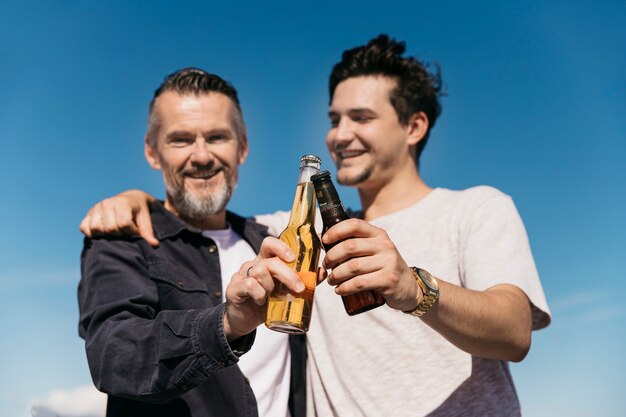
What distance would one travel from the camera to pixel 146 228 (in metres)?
3.70

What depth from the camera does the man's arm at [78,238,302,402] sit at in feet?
Answer: 7.34

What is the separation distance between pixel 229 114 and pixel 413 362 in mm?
2346

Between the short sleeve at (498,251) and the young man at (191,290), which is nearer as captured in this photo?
the young man at (191,290)

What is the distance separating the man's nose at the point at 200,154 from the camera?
415 centimetres

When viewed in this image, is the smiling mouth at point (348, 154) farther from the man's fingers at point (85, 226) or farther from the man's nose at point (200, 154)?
the man's fingers at point (85, 226)

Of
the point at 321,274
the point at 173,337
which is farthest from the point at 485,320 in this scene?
the point at 173,337

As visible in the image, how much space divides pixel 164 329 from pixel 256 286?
2.15 feet

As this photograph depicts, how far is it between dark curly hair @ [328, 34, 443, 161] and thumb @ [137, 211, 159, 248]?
104 inches

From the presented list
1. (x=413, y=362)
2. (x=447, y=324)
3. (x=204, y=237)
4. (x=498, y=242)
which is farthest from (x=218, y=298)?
(x=498, y=242)

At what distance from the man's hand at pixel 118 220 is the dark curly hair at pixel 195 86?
0.76 meters

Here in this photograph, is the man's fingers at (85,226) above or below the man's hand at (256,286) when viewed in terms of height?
above

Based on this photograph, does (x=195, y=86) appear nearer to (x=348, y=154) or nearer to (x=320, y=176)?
(x=348, y=154)

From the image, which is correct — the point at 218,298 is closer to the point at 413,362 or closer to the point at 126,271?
the point at 126,271

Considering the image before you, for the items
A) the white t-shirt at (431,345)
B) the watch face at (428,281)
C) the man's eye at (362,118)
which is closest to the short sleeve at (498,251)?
the white t-shirt at (431,345)
